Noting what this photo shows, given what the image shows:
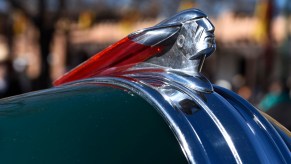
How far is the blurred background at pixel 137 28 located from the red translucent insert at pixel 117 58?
3.23m

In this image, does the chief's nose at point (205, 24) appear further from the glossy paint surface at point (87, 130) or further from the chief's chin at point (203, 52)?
the glossy paint surface at point (87, 130)

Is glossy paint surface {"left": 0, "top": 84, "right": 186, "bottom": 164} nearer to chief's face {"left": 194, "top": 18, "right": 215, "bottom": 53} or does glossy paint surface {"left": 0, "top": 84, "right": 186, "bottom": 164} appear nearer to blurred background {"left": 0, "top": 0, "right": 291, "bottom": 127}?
chief's face {"left": 194, "top": 18, "right": 215, "bottom": 53}

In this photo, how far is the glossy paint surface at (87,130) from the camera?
1.61m

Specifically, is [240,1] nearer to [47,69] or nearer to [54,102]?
[47,69]

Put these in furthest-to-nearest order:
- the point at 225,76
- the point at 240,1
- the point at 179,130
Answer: the point at 225,76
the point at 240,1
the point at 179,130

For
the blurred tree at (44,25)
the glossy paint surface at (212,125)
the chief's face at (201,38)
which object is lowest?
the glossy paint surface at (212,125)

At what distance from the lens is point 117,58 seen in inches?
76.8

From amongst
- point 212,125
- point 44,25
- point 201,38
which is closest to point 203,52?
point 201,38

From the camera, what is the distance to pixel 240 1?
24844 mm

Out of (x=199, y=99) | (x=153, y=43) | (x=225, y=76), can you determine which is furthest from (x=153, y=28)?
(x=225, y=76)

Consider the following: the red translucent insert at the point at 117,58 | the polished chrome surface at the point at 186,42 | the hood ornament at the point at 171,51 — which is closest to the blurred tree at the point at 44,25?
the red translucent insert at the point at 117,58

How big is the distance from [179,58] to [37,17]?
451 inches

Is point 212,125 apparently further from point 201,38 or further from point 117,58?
point 117,58

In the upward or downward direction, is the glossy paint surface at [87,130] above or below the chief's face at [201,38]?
below
